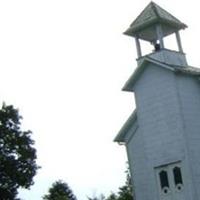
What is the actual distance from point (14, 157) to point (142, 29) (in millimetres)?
26239

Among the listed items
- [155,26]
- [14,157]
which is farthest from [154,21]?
[14,157]

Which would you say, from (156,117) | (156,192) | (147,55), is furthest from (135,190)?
(147,55)

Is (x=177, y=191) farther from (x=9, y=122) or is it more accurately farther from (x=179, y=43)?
(x=9, y=122)

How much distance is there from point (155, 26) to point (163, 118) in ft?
15.9

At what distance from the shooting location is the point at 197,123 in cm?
2895

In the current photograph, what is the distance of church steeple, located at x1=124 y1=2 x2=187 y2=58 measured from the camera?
3077 centimetres

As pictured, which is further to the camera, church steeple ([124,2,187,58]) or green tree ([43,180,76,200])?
green tree ([43,180,76,200])

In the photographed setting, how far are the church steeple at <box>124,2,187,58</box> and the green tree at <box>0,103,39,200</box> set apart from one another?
24036mm

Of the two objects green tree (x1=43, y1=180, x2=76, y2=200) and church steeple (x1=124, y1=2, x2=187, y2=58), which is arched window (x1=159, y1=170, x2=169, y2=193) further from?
green tree (x1=43, y1=180, x2=76, y2=200)

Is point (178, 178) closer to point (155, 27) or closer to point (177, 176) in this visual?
point (177, 176)

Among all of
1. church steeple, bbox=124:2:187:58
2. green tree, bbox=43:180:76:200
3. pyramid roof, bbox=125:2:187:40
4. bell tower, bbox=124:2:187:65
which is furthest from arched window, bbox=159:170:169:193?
green tree, bbox=43:180:76:200

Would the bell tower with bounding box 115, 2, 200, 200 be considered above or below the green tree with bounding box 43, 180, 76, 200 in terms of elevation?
below

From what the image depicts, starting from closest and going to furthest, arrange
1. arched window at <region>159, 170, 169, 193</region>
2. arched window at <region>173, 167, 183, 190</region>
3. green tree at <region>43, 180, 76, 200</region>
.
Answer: arched window at <region>173, 167, 183, 190</region> → arched window at <region>159, 170, 169, 193</region> → green tree at <region>43, 180, 76, 200</region>

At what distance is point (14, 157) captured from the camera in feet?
179
